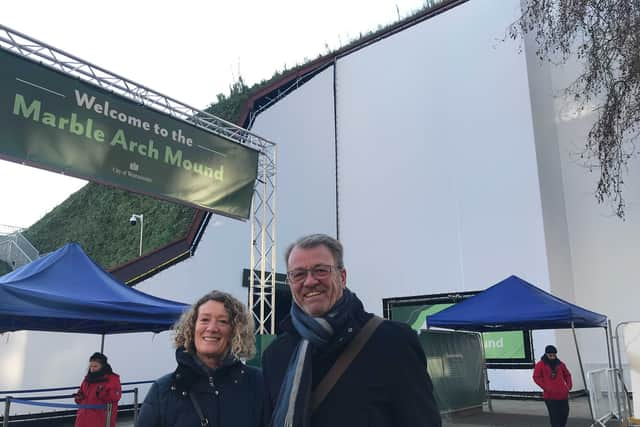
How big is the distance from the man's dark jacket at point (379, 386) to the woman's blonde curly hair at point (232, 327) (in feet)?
2.47

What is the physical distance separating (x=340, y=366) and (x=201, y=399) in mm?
774

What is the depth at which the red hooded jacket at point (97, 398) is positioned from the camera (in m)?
6.29

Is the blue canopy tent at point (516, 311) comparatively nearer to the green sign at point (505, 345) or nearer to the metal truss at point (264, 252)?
the metal truss at point (264, 252)

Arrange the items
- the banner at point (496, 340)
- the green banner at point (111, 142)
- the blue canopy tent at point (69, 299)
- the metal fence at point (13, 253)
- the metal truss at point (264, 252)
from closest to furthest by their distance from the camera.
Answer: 1. the blue canopy tent at point (69, 299)
2. the green banner at point (111, 142)
3. the metal truss at point (264, 252)
4. the banner at point (496, 340)
5. the metal fence at point (13, 253)

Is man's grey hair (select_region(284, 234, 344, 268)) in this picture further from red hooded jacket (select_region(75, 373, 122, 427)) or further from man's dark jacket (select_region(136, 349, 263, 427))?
red hooded jacket (select_region(75, 373, 122, 427))

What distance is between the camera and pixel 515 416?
9.96 m

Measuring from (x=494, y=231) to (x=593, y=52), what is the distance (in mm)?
5736

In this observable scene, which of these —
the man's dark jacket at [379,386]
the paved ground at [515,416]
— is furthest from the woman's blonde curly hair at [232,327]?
the paved ground at [515,416]

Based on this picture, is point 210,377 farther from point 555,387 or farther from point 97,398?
point 555,387

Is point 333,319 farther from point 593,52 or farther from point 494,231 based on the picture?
point 494,231

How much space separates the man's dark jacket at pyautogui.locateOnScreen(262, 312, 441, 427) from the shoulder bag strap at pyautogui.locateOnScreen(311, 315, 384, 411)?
0.04 feet

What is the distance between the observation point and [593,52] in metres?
8.38

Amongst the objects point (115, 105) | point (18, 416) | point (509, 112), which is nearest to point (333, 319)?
point (115, 105)

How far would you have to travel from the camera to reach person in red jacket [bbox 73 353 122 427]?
20.7ft
